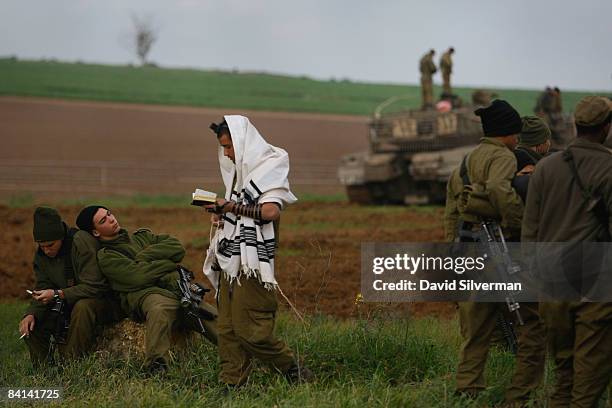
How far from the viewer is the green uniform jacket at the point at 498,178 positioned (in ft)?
21.8

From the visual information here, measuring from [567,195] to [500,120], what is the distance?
1.07 m

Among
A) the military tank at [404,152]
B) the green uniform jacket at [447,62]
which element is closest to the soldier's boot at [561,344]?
the military tank at [404,152]

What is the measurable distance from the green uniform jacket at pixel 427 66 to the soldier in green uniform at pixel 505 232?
19.6 m

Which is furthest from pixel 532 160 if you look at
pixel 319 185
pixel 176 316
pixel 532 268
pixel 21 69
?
pixel 21 69

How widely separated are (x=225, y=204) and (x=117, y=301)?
1.68 meters

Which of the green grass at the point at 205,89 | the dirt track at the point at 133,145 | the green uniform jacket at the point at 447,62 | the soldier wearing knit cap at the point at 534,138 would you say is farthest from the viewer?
Result: the green grass at the point at 205,89

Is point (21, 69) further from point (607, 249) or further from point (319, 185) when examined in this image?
point (607, 249)

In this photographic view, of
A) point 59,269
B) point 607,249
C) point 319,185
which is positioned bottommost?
point 319,185

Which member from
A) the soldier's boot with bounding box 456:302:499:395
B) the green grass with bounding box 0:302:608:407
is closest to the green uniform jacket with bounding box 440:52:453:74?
the green grass with bounding box 0:302:608:407

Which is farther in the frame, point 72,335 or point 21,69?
point 21,69

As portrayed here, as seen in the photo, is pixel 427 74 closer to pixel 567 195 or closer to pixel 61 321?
pixel 61 321

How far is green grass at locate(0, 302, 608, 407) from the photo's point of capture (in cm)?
671

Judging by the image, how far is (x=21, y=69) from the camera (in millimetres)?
65438

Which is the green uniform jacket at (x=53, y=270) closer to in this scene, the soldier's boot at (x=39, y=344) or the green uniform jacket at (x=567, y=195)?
the soldier's boot at (x=39, y=344)
